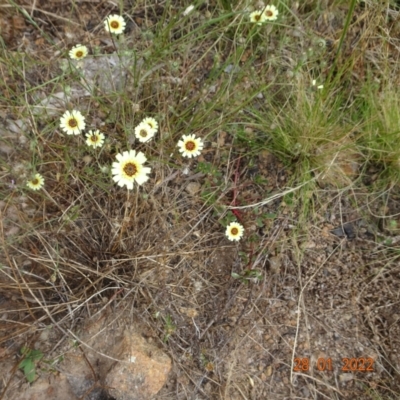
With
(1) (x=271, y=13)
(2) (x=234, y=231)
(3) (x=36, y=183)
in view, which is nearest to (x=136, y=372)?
(2) (x=234, y=231)

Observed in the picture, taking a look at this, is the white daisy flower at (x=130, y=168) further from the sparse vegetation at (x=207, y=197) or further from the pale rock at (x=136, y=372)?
the pale rock at (x=136, y=372)

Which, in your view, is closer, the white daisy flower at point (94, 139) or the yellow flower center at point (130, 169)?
the yellow flower center at point (130, 169)

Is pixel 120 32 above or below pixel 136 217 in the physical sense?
above

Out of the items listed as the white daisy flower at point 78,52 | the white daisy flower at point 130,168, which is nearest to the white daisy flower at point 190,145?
the white daisy flower at point 130,168

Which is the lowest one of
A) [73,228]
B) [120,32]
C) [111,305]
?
[111,305]

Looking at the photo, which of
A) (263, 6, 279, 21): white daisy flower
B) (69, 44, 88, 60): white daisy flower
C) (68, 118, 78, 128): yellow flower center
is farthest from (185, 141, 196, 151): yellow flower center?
(263, 6, 279, 21): white daisy flower

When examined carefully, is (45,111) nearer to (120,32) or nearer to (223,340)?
(120,32)

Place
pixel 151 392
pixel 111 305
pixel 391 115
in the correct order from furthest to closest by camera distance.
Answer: pixel 391 115 → pixel 111 305 → pixel 151 392

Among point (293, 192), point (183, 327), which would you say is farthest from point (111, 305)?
point (293, 192)
